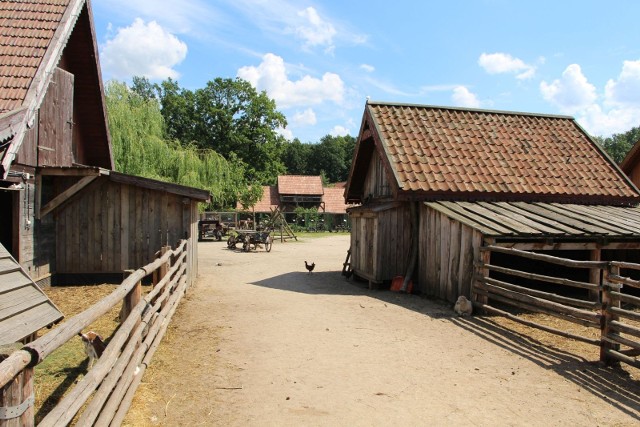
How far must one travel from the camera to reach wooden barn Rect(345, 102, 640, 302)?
993 cm

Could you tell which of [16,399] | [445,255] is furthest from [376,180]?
[16,399]

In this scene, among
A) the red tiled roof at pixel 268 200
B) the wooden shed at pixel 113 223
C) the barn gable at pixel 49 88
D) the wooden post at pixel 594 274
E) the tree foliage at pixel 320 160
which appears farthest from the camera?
the tree foliage at pixel 320 160

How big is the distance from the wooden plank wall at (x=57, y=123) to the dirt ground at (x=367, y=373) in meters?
Answer: 4.71

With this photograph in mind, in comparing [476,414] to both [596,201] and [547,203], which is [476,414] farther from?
[596,201]

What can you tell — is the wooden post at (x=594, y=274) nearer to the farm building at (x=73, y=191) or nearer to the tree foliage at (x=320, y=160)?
the farm building at (x=73, y=191)

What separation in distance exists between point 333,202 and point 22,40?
42.7 meters

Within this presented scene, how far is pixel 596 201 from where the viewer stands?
13.0 meters

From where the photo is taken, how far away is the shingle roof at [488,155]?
39.5 ft

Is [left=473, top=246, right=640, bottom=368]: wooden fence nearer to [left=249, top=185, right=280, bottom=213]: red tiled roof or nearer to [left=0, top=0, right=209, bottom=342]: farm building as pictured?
[left=0, top=0, right=209, bottom=342]: farm building

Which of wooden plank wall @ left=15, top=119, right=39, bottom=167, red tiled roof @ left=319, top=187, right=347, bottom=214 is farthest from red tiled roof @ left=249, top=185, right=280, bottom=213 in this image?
wooden plank wall @ left=15, top=119, right=39, bottom=167

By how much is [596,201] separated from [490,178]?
322cm

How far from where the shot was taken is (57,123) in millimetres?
10922

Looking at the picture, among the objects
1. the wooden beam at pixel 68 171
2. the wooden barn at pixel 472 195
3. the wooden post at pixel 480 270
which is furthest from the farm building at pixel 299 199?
the wooden post at pixel 480 270

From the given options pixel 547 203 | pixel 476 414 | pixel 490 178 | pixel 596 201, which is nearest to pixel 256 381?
pixel 476 414
